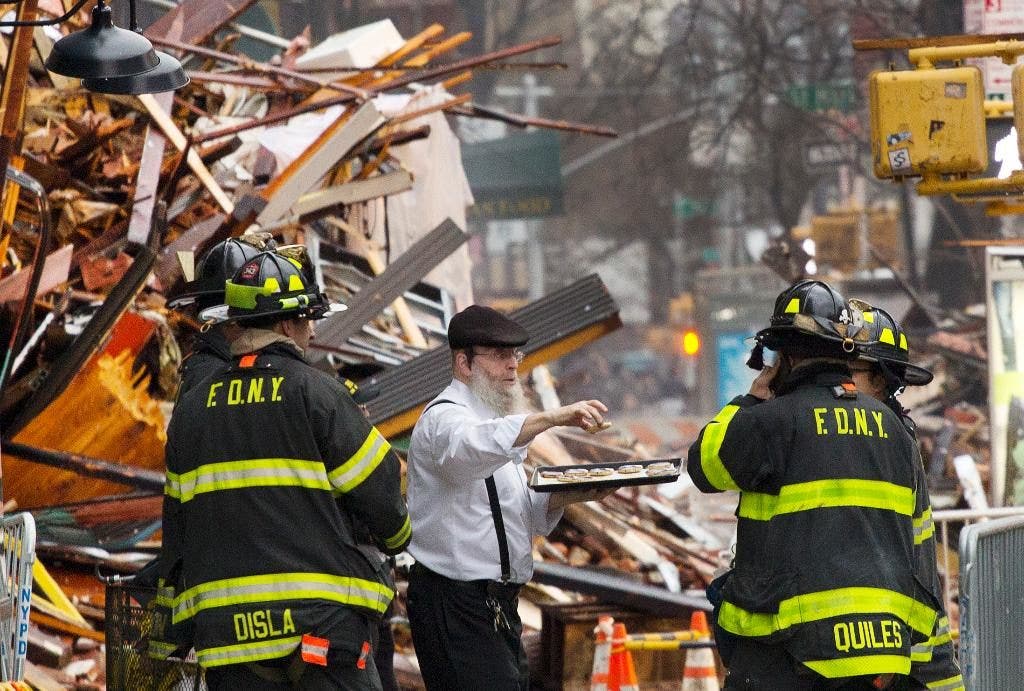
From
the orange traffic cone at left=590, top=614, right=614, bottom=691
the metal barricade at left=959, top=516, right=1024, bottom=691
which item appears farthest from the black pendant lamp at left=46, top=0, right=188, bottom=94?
the metal barricade at left=959, top=516, right=1024, bottom=691

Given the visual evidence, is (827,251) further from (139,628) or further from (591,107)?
(139,628)

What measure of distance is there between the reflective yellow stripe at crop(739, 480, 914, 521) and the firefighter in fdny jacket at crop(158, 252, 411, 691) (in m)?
1.13

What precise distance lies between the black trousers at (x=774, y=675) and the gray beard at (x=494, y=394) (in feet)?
4.11

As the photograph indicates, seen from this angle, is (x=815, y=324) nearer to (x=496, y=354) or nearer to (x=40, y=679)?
(x=496, y=354)

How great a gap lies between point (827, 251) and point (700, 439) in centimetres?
2607

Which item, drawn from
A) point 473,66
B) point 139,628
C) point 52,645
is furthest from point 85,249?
point 139,628

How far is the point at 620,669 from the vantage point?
7824 millimetres

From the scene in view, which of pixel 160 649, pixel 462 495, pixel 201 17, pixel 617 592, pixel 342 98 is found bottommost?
pixel 617 592

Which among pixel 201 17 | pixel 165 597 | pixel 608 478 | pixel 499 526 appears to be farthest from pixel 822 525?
pixel 201 17

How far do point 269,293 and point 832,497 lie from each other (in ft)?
5.99

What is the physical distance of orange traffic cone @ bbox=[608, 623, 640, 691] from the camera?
779cm

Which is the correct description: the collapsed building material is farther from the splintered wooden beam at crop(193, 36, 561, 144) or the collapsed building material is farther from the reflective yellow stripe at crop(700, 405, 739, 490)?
the reflective yellow stripe at crop(700, 405, 739, 490)

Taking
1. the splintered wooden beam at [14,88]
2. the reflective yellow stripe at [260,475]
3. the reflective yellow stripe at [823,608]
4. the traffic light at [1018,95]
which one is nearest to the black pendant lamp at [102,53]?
the splintered wooden beam at [14,88]

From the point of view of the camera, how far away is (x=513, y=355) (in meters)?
5.80
